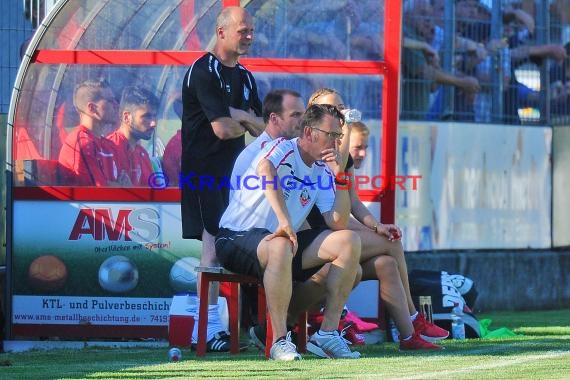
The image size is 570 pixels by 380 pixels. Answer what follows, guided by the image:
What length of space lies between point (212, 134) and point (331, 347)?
1.86m

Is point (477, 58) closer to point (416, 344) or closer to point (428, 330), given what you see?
point (428, 330)

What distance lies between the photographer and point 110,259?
35.3ft

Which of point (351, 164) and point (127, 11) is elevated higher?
point (127, 11)

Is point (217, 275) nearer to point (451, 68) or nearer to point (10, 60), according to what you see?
point (10, 60)

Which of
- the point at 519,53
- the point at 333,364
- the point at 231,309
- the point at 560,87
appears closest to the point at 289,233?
the point at 333,364

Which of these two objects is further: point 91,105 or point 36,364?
point 91,105

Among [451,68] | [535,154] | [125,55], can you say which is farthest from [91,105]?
[535,154]

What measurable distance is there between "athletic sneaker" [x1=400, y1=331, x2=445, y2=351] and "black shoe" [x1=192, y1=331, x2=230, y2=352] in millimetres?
1113

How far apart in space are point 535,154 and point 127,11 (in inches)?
206

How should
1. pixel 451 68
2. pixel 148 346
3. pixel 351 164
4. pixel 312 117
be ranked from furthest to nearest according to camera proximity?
1. pixel 451 68
2. pixel 148 346
3. pixel 351 164
4. pixel 312 117

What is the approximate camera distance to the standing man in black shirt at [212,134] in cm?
931

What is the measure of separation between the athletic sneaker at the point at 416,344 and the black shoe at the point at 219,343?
1.11 meters

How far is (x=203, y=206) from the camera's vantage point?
9492 mm

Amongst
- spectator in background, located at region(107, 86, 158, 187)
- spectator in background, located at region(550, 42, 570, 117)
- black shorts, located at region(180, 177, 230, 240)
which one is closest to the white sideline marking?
black shorts, located at region(180, 177, 230, 240)
